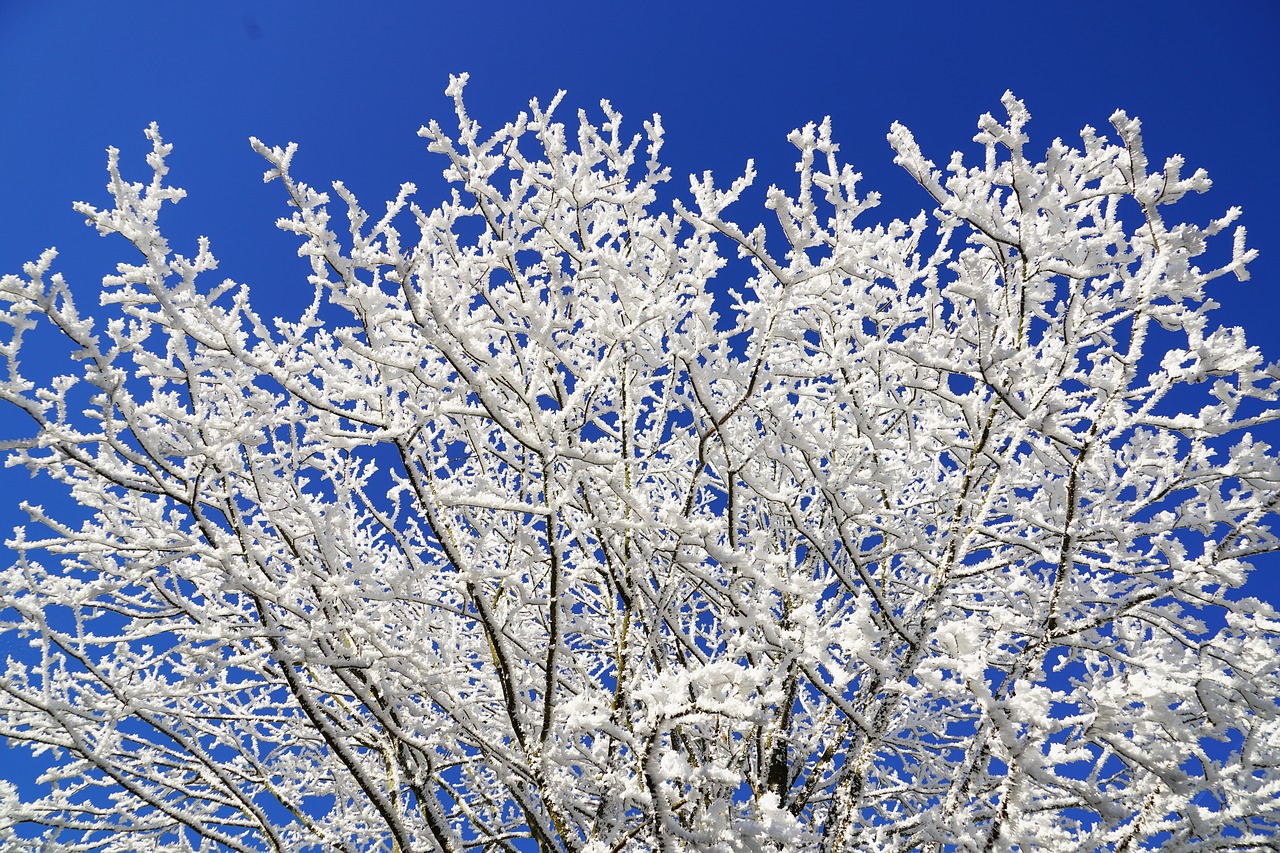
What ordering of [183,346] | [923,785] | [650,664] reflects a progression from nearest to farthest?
[183,346] → [650,664] → [923,785]

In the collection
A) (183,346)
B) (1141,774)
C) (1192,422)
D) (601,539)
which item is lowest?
(1141,774)

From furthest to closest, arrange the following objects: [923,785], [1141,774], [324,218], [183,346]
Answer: [923,785]
[1141,774]
[183,346]
[324,218]

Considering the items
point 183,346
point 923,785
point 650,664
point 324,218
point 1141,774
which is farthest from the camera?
point 923,785

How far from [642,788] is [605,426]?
5.30 feet

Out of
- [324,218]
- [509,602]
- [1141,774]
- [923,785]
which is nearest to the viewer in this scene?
[324,218]

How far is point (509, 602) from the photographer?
12.1 ft

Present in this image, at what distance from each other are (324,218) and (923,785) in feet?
14.3

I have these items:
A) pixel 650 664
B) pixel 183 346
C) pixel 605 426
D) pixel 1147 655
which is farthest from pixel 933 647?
pixel 183 346

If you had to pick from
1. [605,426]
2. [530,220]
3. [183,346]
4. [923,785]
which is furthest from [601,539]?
[923,785]

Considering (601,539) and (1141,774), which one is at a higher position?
(601,539)

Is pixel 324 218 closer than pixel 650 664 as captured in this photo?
Yes

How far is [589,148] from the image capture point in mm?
3484

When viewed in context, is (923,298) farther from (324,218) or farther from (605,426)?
(324,218)

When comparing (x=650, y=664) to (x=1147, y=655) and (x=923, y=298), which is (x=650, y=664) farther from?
(x=923, y=298)
